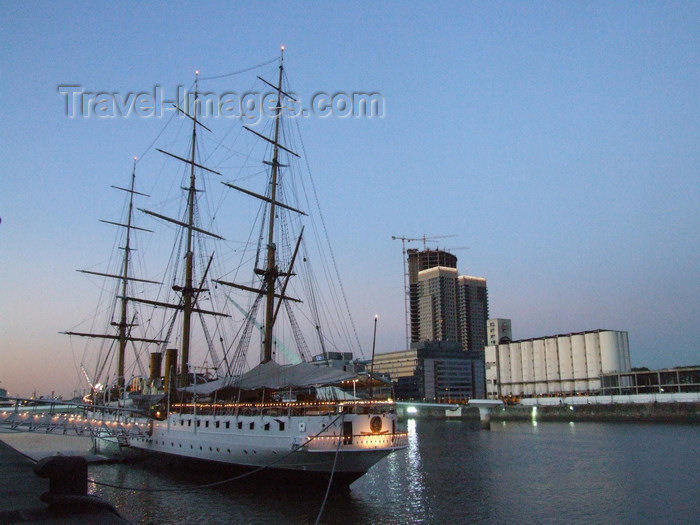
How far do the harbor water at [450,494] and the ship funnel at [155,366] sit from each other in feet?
44.0

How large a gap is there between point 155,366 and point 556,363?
14065 centimetres

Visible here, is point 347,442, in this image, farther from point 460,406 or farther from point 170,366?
point 460,406

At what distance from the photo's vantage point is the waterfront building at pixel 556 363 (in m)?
158

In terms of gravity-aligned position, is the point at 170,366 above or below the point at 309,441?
above

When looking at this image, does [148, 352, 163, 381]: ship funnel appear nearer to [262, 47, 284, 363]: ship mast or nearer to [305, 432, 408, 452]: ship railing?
[262, 47, 284, 363]: ship mast

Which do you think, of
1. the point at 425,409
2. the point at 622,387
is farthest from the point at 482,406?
the point at 425,409

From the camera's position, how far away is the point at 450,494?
117ft

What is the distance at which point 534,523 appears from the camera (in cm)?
2802

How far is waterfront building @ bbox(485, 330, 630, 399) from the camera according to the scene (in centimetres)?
15812

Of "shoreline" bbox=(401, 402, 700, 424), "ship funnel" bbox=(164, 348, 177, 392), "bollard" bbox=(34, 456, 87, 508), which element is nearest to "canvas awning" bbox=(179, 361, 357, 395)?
"ship funnel" bbox=(164, 348, 177, 392)

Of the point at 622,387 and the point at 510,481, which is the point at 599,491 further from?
the point at 622,387

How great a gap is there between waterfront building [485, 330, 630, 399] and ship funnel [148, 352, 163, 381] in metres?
132

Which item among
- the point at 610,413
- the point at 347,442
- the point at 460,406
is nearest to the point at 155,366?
the point at 347,442

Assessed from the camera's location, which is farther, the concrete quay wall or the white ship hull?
the concrete quay wall
